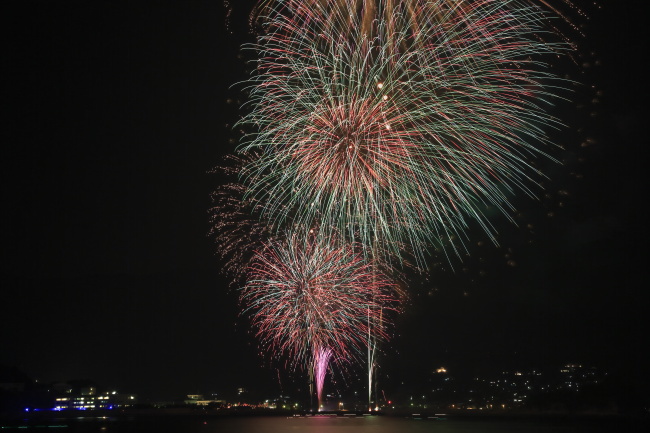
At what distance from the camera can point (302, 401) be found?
470 ft

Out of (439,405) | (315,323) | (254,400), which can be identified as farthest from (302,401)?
(315,323)

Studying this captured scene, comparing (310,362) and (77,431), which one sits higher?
(310,362)

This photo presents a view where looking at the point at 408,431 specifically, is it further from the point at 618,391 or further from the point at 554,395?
the point at 554,395

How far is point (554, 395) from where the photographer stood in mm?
97938

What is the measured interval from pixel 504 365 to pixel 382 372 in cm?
3714

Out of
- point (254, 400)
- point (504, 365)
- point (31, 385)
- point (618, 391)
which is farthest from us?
point (254, 400)

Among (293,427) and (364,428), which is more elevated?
(293,427)

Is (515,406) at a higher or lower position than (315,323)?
lower

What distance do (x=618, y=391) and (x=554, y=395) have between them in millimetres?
15078

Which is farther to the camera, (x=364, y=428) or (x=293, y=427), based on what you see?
(x=293, y=427)

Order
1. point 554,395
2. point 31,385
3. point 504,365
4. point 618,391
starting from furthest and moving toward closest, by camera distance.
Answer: point 504,365 < point 31,385 < point 554,395 < point 618,391

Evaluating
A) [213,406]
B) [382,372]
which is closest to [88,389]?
[213,406]

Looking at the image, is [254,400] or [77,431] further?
[254,400]

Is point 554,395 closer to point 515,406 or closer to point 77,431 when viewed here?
point 515,406
